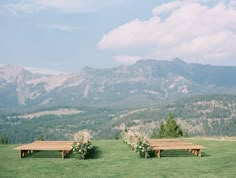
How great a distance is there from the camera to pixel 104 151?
2528 centimetres

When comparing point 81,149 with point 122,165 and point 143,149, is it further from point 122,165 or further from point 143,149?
point 143,149

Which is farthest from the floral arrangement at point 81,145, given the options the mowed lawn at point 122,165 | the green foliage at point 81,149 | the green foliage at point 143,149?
the green foliage at point 143,149

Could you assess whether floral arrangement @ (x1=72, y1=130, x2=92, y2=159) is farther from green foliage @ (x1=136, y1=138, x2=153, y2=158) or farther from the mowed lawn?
green foliage @ (x1=136, y1=138, x2=153, y2=158)

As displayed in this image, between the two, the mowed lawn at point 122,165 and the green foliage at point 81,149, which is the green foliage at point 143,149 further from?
the green foliage at point 81,149

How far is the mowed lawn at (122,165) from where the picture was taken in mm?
17469

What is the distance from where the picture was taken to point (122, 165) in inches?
778

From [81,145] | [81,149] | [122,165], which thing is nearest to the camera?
[122,165]

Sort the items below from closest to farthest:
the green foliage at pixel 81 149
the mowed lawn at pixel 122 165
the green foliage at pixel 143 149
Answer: the mowed lawn at pixel 122 165 → the green foliage at pixel 81 149 → the green foliage at pixel 143 149

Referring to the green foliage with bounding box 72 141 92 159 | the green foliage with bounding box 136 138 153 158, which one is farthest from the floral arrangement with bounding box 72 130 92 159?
the green foliage with bounding box 136 138 153 158

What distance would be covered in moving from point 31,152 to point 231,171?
14787mm

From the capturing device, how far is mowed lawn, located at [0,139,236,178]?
17.5 metres

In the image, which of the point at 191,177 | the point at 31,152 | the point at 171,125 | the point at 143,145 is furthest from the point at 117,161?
the point at 171,125

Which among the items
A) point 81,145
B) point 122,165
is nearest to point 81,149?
point 81,145

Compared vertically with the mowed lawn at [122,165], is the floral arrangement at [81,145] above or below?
above
